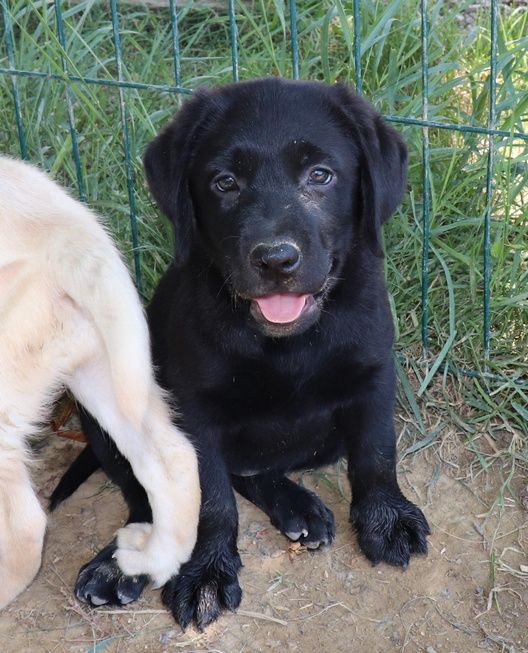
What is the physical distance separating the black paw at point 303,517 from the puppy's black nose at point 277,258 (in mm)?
828

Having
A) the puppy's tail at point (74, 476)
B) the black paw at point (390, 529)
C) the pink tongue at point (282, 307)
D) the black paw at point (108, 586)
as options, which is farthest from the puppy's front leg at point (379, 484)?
the puppy's tail at point (74, 476)

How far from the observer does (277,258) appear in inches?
104

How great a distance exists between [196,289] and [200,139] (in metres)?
0.43

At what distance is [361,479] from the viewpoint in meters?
3.15

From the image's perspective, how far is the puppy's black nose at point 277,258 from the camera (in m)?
2.64

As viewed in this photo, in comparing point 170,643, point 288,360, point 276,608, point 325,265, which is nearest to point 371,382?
point 288,360

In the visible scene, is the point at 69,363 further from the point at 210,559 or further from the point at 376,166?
the point at 376,166

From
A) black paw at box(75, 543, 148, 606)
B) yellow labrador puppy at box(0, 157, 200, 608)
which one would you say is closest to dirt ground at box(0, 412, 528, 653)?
black paw at box(75, 543, 148, 606)

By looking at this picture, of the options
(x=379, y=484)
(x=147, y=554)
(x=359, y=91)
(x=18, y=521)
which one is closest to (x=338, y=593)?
(x=379, y=484)

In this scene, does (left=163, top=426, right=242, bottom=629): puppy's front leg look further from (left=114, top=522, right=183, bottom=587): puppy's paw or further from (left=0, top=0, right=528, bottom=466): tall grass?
(left=0, top=0, right=528, bottom=466): tall grass

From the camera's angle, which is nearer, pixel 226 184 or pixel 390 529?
pixel 226 184

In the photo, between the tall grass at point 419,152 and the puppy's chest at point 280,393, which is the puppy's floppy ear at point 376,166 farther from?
the tall grass at point 419,152

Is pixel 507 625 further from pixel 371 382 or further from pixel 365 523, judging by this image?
pixel 371 382

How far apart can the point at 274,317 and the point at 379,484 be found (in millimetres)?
657
